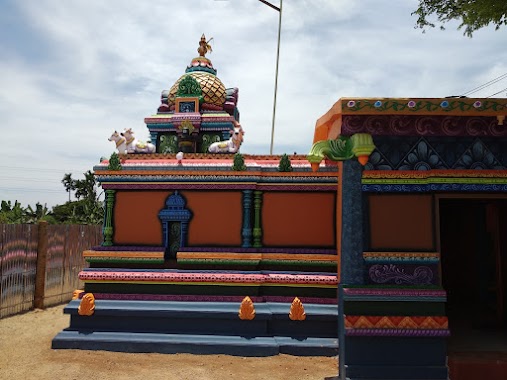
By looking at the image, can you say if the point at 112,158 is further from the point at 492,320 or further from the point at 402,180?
the point at 492,320

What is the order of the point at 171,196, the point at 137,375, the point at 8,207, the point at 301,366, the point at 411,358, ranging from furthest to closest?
the point at 8,207 → the point at 171,196 → the point at 301,366 → the point at 137,375 → the point at 411,358

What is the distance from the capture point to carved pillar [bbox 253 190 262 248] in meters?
9.68

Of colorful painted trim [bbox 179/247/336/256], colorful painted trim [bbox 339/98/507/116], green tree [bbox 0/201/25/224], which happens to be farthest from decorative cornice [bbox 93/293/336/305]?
green tree [bbox 0/201/25/224]

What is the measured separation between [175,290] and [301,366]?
332 centimetres

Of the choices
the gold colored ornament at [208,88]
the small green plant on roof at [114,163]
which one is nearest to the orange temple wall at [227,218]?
the small green plant on roof at [114,163]

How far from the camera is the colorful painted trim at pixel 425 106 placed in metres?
5.79

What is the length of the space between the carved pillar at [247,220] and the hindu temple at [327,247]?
1.0 inches

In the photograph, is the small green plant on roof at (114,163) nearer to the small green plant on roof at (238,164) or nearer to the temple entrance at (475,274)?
the small green plant on roof at (238,164)

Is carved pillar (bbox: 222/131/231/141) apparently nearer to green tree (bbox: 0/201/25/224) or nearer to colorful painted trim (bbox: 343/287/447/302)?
colorful painted trim (bbox: 343/287/447/302)

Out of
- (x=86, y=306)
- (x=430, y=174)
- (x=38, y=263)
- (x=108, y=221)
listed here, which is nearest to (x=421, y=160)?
(x=430, y=174)

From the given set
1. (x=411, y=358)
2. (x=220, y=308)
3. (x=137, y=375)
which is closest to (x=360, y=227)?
(x=411, y=358)

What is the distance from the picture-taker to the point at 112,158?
10.1 m

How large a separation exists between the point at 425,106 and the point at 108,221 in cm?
764

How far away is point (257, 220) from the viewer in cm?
973
